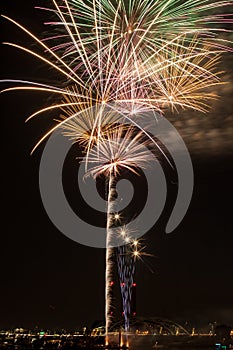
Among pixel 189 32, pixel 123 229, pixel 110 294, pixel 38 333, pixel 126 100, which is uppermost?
pixel 189 32

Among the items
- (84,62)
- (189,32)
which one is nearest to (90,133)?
(84,62)

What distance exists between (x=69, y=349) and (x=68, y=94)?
106 ft

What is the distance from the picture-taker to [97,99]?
22.1 m

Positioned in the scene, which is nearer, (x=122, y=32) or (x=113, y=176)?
(x=122, y=32)

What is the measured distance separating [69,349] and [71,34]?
35.1 m

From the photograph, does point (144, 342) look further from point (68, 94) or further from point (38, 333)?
point (68, 94)

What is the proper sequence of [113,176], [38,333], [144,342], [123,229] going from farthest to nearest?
[38,333] → [144,342] → [123,229] → [113,176]

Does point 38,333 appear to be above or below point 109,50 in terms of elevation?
below

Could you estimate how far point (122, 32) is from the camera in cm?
2027

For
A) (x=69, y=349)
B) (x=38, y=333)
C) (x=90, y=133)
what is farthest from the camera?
(x=38, y=333)

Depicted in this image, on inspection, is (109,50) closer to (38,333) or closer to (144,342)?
(144,342)

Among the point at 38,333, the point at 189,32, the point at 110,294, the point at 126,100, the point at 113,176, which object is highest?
the point at 189,32

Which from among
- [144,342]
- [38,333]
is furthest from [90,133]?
[38,333]

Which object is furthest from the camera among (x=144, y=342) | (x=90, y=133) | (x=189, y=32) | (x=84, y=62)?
(x=144, y=342)
